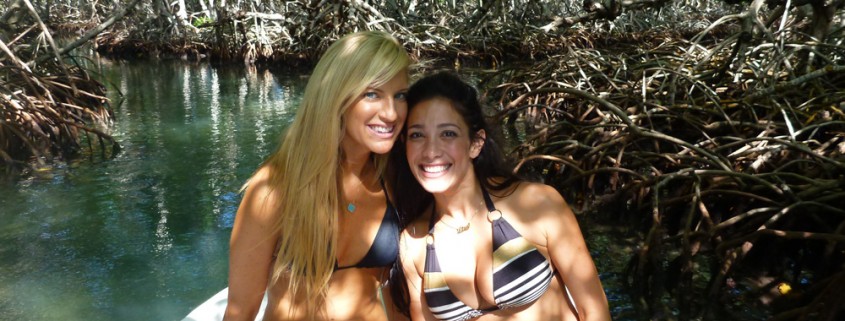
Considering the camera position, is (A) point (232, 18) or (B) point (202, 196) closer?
(B) point (202, 196)

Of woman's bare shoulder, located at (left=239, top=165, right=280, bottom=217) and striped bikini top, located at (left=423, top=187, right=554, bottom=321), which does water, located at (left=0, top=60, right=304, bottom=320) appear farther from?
striped bikini top, located at (left=423, top=187, right=554, bottom=321)

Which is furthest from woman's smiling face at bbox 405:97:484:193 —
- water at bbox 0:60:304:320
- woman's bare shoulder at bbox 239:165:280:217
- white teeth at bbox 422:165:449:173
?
water at bbox 0:60:304:320

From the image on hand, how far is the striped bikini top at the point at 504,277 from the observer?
1.92m

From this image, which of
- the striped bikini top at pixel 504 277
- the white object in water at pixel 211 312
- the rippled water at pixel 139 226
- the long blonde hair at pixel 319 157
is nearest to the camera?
the long blonde hair at pixel 319 157

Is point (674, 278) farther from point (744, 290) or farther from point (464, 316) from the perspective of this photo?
point (464, 316)

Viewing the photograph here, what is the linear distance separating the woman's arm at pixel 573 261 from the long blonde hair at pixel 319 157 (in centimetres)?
55

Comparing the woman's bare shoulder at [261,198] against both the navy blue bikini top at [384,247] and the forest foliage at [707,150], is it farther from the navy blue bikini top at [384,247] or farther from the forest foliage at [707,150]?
the forest foliage at [707,150]

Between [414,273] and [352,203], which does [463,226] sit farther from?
[352,203]

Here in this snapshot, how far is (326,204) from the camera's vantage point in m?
1.93

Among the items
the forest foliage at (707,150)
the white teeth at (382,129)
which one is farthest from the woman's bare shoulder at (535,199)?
the forest foliage at (707,150)

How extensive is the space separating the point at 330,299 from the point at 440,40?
11.3m

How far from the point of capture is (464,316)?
1.99m

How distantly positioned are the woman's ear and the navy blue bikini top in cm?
29

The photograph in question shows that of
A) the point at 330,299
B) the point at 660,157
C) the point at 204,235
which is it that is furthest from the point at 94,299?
the point at 660,157
